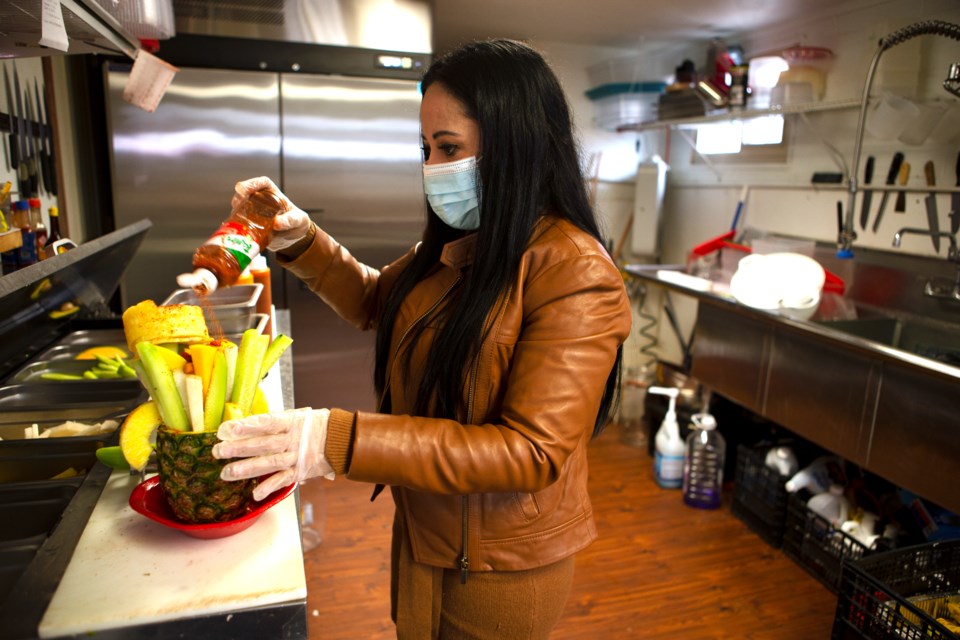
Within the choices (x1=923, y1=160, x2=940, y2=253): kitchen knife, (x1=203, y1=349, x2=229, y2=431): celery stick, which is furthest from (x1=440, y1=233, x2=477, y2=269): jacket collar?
(x1=923, y1=160, x2=940, y2=253): kitchen knife

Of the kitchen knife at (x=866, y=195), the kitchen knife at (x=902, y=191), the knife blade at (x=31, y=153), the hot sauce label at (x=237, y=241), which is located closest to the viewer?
the hot sauce label at (x=237, y=241)

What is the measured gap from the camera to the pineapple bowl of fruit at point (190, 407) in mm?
918

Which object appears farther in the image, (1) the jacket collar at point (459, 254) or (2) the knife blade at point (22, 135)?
(2) the knife blade at point (22, 135)

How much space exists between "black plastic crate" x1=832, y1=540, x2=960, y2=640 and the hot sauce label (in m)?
1.85

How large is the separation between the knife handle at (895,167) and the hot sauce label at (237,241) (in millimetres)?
2737

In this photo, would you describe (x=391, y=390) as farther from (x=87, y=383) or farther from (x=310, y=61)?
(x=310, y=61)

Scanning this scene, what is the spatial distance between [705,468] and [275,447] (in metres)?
2.64

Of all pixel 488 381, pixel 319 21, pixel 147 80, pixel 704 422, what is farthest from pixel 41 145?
pixel 704 422

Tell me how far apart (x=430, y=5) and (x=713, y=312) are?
6.89 ft

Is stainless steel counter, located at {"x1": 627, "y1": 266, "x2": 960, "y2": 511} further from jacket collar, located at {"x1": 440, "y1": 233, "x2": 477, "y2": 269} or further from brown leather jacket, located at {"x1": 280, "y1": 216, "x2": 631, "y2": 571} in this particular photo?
jacket collar, located at {"x1": 440, "y1": 233, "x2": 477, "y2": 269}

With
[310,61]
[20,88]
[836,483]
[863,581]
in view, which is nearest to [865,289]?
[836,483]

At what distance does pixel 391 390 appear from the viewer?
3.92ft

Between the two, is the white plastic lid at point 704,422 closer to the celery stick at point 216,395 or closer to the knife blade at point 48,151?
the celery stick at point 216,395

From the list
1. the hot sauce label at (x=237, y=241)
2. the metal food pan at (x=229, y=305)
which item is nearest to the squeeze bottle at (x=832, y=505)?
the metal food pan at (x=229, y=305)
